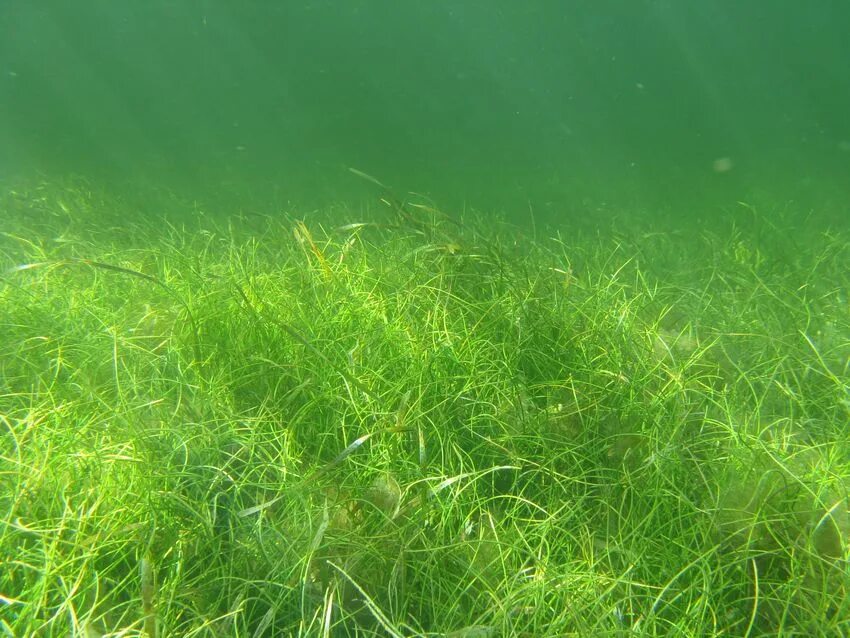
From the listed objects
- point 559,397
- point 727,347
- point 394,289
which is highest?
point 394,289

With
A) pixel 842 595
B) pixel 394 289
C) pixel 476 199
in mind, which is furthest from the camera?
pixel 476 199

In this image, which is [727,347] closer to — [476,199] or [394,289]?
[394,289]

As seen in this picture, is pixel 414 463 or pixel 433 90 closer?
pixel 414 463

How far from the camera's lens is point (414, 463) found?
5.14 ft

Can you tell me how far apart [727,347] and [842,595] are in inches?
52.1

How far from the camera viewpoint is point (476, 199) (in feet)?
28.3

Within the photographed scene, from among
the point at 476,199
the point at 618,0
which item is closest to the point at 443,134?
the point at 618,0

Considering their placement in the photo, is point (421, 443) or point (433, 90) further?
point (433, 90)

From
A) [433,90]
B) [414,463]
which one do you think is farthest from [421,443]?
[433,90]

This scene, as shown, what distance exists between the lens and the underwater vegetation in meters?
1.22

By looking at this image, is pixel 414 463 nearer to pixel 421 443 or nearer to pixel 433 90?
pixel 421 443

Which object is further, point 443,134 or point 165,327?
point 443,134

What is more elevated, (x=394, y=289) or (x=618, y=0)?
(x=394, y=289)

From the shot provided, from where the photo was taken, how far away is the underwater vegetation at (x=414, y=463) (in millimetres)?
1223
